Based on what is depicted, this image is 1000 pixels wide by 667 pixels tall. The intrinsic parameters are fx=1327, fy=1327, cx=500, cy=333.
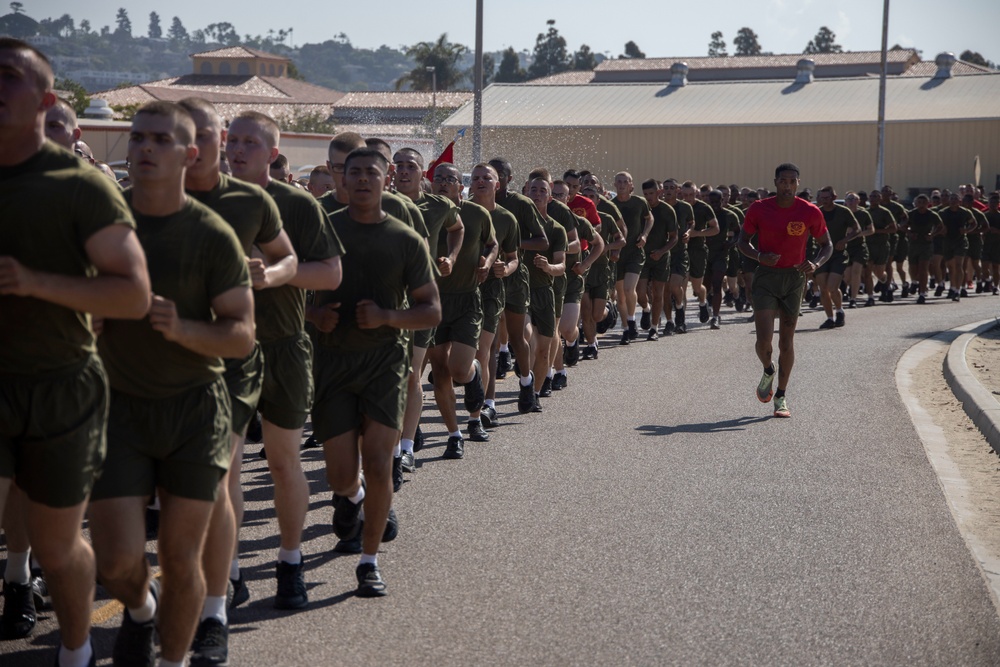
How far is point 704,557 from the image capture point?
663 cm

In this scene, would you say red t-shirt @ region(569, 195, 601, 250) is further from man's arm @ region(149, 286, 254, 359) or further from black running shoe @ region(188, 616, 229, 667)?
man's arm @ region(149, 286, 254, 359)

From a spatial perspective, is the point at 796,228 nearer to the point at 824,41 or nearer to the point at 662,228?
the point at 662,228

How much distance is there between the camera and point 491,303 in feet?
33.9

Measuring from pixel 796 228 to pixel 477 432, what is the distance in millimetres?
3738

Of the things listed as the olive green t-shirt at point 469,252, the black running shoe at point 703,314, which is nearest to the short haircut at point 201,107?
the olive green t-shirt at point 469,252

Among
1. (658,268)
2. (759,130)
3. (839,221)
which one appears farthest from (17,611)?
(759,130)

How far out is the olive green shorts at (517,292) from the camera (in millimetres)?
11305

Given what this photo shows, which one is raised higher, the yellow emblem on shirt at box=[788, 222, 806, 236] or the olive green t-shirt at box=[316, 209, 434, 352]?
the olive green t-shirt at box=[316, 209, 434, 352]

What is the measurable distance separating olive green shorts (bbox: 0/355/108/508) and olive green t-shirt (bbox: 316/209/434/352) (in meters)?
2.25

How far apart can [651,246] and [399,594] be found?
13.0 metres

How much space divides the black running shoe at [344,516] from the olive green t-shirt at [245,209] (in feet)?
5.91

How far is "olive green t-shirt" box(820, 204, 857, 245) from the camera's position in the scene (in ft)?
69.2

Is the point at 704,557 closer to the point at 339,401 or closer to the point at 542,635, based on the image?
the point at 542,635

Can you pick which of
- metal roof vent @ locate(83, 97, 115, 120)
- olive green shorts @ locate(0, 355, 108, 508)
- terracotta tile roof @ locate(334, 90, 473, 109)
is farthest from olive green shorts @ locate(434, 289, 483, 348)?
terracotta tile roof @ locate(334, 90, 473, 109)
